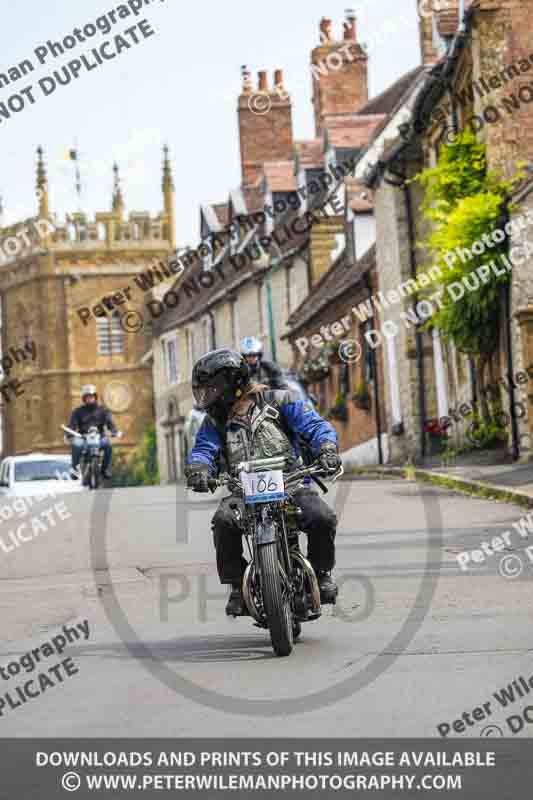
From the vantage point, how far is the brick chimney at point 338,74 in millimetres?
46844

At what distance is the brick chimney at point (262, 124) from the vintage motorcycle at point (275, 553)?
4498 cm

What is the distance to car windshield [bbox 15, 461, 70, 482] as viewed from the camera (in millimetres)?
36062

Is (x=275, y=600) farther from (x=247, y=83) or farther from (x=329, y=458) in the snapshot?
(x=247, y=83)

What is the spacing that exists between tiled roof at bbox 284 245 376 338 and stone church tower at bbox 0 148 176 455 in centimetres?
5017

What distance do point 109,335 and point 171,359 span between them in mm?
29454

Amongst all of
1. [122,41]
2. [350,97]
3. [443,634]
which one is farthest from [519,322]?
[350,97]

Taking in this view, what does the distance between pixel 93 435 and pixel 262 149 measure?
30885mm

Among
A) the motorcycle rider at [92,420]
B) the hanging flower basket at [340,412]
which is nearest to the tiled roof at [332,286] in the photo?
→ the hanging flower basket at [340,412]

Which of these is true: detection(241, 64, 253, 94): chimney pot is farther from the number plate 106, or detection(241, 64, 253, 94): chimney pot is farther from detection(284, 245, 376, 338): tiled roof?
the number plate 106

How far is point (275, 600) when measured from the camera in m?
8.14

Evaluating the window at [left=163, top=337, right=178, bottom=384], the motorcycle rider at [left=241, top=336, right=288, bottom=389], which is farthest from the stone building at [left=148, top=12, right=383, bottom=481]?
the motorcycle rider at [left=241, top=336, right=288, bottom=389]

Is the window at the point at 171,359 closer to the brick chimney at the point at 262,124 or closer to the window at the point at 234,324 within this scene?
the window at the point at 234,324

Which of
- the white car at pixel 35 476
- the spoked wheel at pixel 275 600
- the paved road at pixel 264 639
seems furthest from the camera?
the white car at pixel 35 476

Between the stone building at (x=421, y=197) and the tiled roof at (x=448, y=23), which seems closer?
the stone building at (x=421, y=197)
